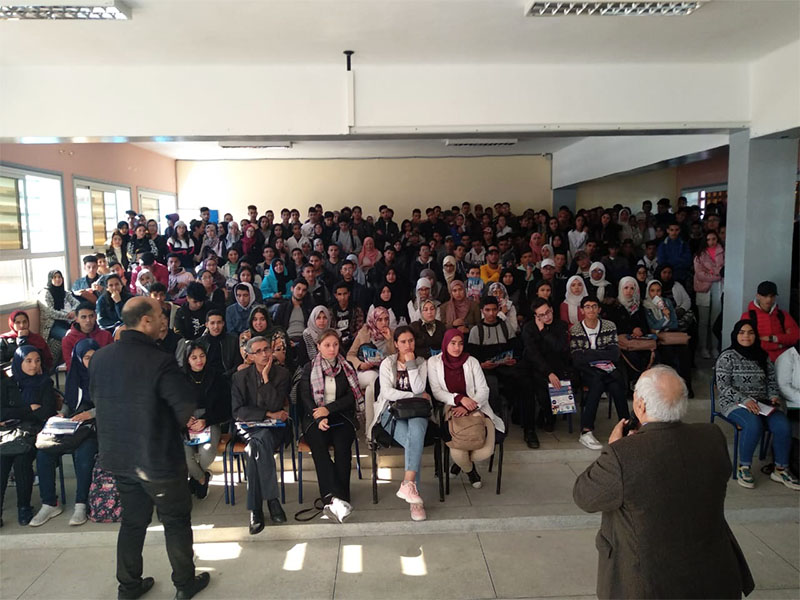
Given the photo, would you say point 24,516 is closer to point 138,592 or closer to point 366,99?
point 138,592

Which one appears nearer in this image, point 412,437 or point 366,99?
point 412,437

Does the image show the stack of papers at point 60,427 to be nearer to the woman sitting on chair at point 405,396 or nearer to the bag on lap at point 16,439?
the bag on lap at point 16,439

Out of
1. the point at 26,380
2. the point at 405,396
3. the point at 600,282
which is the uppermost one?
the point at 600,282

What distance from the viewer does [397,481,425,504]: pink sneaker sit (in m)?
3.70

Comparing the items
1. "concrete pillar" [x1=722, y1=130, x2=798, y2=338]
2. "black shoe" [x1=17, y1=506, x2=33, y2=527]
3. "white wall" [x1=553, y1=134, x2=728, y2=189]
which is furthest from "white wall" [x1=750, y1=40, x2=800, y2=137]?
"black shoe" [x1=17, y1=506, x2=33, y2=527]

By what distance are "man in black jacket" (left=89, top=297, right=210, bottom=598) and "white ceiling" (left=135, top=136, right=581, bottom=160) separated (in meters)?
8.23

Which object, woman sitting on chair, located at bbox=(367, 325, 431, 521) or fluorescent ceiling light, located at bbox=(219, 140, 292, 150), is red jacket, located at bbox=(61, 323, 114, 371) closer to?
woman sitting on chair, located at bbox=(367, 325, 431, 521)

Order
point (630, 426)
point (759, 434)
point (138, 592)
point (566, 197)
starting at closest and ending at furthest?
point (630, 426) < point (138, 592) < point (759, 434) < point (566, 197)

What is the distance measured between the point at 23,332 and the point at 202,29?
2.81 m

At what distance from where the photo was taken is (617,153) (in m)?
8.70

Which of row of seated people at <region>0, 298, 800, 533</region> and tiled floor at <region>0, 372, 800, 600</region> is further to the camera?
row of seated people at <region>0, 298, 800, 533</region>

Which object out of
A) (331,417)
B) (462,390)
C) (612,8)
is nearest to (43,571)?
(331,417)

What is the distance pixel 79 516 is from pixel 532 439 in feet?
11.0

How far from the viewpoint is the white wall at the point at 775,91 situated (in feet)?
14.9
